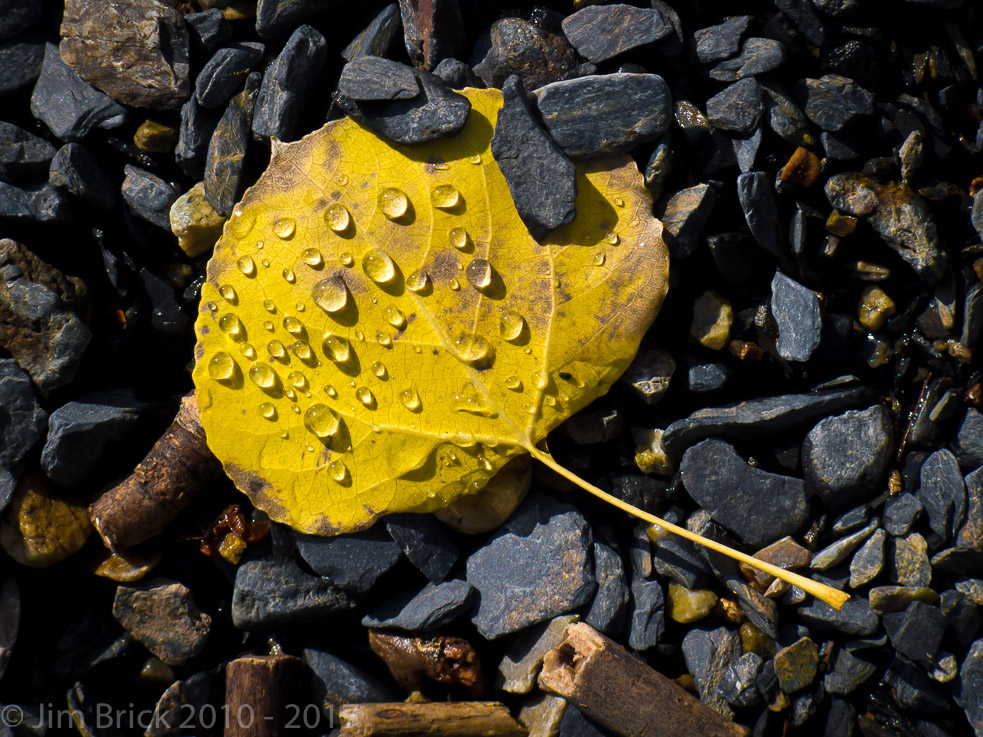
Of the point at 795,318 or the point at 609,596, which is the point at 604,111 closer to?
the point at 795,318

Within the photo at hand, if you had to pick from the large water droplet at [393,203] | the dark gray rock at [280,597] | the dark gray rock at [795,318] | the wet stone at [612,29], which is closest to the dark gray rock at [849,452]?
the dark gray rock at [795,318]

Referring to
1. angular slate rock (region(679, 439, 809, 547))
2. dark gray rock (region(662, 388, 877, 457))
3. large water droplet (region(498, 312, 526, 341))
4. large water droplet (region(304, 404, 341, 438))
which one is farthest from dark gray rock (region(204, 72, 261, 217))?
angular slate rock (region(679, 439, 809, 547))

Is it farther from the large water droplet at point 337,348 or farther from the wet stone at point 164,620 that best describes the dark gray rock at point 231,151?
the wet stone at point 164,620

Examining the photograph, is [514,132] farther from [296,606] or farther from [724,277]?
[296,606]

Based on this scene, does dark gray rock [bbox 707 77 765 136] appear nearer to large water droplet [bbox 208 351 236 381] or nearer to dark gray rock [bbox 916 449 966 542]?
dark gray rock [bbox 916 449 966 542]

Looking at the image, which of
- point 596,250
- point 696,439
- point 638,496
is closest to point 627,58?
point 596,250
